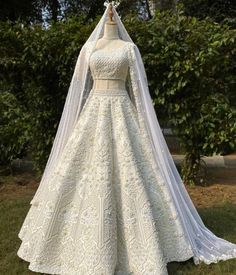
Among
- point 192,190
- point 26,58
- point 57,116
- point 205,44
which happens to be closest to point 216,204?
point 192,190

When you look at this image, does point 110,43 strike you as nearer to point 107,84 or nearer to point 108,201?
point 107,84

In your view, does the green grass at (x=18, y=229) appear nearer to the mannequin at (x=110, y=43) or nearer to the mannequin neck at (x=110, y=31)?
the mannequin at (x=110, y=43)

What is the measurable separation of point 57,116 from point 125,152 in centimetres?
A: 286

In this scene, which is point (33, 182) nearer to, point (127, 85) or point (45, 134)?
point (45, 134)

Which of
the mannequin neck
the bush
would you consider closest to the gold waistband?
the mannequin neck

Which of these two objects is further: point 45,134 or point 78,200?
point 45,134

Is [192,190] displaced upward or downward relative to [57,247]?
downward

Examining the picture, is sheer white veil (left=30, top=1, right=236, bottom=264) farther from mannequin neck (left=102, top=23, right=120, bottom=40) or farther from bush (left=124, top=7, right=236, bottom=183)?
bush (left=124, top=7, right=236, bottom=183)

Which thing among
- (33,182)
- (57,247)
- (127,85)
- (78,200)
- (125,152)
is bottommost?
(33,182)

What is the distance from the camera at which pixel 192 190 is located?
6.11 m

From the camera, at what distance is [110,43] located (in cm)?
370

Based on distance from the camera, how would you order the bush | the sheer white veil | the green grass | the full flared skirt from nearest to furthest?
the full flared skirt < the green grass < the sheer white veil < the bush

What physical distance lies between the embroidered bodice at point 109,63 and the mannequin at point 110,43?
3cm

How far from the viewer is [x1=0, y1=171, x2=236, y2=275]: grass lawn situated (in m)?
3.58
